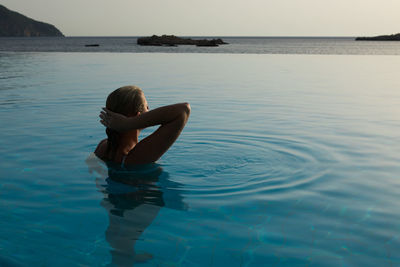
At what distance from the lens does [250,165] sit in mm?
5906

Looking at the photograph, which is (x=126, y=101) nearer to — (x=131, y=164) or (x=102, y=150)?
(x=131, y=164)

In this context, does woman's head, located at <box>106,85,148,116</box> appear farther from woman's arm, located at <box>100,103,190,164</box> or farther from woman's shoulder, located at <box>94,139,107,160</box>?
woman's shoulder, located at <box>94,139,107,160</box>

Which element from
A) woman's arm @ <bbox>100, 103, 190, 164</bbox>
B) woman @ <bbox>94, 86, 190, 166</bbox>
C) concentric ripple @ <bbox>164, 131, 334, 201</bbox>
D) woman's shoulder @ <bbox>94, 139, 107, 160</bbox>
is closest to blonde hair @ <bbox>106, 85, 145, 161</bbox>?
woman @ <bbox>94, 86, 190, 166</bbox>

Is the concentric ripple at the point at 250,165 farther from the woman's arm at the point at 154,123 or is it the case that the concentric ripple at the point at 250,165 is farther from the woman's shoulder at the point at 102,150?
the woman's shoulder at the point at 102,150

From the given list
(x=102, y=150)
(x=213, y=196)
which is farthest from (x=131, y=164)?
(x=213, y=196)

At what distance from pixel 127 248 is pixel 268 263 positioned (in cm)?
122

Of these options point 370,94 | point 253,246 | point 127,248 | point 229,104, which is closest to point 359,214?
point 253,246

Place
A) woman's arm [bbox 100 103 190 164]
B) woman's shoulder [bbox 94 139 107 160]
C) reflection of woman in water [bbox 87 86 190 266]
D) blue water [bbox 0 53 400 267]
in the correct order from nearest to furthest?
1. blue water [bbox 0 53 400 267]
2. reflection of woman in water [bbox 87 86 190 266]
3. woman's arm [bbox 100 103 190 164]
4. woman's shoulder [bbox 94 139 107 160]

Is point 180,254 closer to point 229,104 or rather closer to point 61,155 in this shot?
point 61,155

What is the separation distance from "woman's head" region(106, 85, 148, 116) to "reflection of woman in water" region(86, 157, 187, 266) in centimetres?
99

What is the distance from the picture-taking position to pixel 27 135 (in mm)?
7973

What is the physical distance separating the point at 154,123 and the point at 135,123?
20cm

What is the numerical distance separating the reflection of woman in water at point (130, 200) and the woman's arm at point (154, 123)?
403 mm

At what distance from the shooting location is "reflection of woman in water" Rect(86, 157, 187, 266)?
3.56 meters
